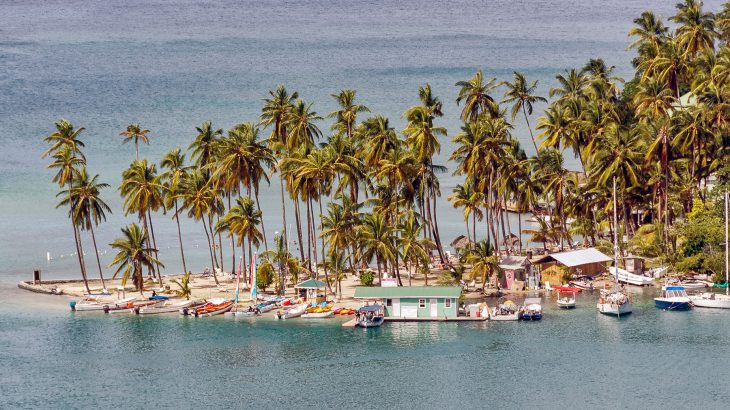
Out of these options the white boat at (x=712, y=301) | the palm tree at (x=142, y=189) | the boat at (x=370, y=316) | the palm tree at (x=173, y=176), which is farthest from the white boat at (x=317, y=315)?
the white boat at (x=712, y=301)

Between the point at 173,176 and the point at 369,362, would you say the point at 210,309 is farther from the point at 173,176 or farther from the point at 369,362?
the point at 369,362

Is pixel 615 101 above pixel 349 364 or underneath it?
above

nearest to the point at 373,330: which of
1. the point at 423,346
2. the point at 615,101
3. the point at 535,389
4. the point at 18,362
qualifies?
the point at 423,346

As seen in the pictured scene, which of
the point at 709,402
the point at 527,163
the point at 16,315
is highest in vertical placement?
the point at 527,163

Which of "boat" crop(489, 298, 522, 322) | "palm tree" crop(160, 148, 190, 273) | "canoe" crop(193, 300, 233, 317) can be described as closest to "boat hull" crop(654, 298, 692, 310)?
"boat" crop(489, 298, 522, 322)

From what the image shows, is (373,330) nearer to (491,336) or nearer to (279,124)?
(491,336)

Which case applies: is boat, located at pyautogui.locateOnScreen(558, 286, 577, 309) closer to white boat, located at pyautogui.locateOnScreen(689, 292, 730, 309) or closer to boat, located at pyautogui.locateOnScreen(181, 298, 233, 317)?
white boat, located at pyautogui.locateOnScreen(689, 292, 730, 309)
